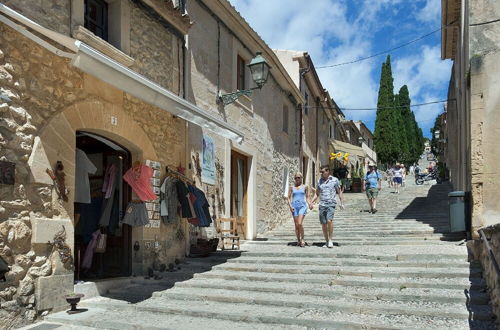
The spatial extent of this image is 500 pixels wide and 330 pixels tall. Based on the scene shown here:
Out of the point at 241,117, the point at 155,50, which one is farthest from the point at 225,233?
the point at 155,50

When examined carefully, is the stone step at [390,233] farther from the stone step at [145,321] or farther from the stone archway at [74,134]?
the stone step at [145,321]

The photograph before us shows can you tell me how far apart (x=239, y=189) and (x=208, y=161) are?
2.34 m

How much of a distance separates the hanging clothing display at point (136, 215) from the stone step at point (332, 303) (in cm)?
115

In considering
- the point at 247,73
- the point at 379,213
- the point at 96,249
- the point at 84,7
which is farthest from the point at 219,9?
the point at 379,213

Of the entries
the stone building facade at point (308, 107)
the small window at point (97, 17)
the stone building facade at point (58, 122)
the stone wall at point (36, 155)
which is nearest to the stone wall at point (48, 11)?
the stone building facade at point (58, 122)

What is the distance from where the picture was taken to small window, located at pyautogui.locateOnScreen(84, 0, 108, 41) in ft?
23.0

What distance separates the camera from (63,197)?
5871 millimetres

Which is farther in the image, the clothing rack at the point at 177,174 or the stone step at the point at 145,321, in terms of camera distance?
the clothing rack at the point at 177,174

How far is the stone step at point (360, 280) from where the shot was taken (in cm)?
599

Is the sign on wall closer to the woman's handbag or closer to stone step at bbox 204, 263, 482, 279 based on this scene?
stone step at bbox 204, 263, 482, 279

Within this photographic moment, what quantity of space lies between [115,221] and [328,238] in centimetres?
398

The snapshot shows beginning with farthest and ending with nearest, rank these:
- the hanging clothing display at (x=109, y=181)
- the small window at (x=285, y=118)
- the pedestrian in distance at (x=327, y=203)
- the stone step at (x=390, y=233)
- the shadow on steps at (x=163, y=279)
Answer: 1. the small window at (x=285, y=118)
2. the stone step at (x=390, y=233)
3. the pedestrian in distance at (x=327, y=203)
4. the hanging clothing display at (x=109, y=181)
5. the shadow on steps at (x=163, y=279)

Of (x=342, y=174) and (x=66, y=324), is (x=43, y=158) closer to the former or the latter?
(x=66, y=324)

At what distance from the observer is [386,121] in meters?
41.5
